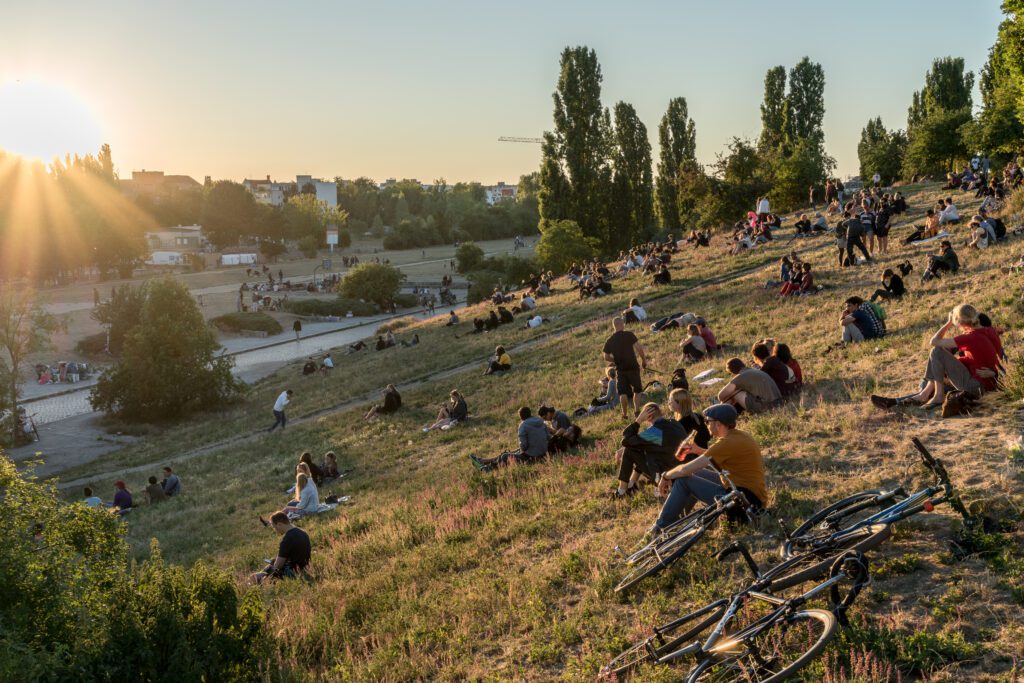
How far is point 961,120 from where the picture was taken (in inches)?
2221

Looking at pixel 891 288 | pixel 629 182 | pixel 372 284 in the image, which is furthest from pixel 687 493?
pixel 372 284

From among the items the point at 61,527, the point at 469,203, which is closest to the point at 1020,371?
the point at 61,527

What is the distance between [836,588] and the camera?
20.5 ft

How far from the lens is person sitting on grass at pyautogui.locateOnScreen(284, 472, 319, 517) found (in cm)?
1661

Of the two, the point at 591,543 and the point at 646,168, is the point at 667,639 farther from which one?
the point at 646,168

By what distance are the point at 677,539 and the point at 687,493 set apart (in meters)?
0.90

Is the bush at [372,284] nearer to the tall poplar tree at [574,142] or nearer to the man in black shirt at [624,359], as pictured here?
the tall poplar tree at [574,142]

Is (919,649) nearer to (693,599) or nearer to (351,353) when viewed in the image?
(693,599)

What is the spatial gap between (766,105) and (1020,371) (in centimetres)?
7350

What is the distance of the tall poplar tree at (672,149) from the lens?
7956 centimetres

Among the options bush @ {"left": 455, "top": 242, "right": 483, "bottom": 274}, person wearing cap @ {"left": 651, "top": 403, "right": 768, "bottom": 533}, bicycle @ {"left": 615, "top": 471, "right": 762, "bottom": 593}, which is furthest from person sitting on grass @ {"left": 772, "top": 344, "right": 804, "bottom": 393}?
bush @ {"left": 455, "top": 242, "right": 483, "bottom": 274}

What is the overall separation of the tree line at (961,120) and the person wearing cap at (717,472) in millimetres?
32264

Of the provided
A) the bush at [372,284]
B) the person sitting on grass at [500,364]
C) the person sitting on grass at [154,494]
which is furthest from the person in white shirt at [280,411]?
the bush at [372,284]

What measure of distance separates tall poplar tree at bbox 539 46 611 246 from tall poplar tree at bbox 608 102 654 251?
13.9ft
